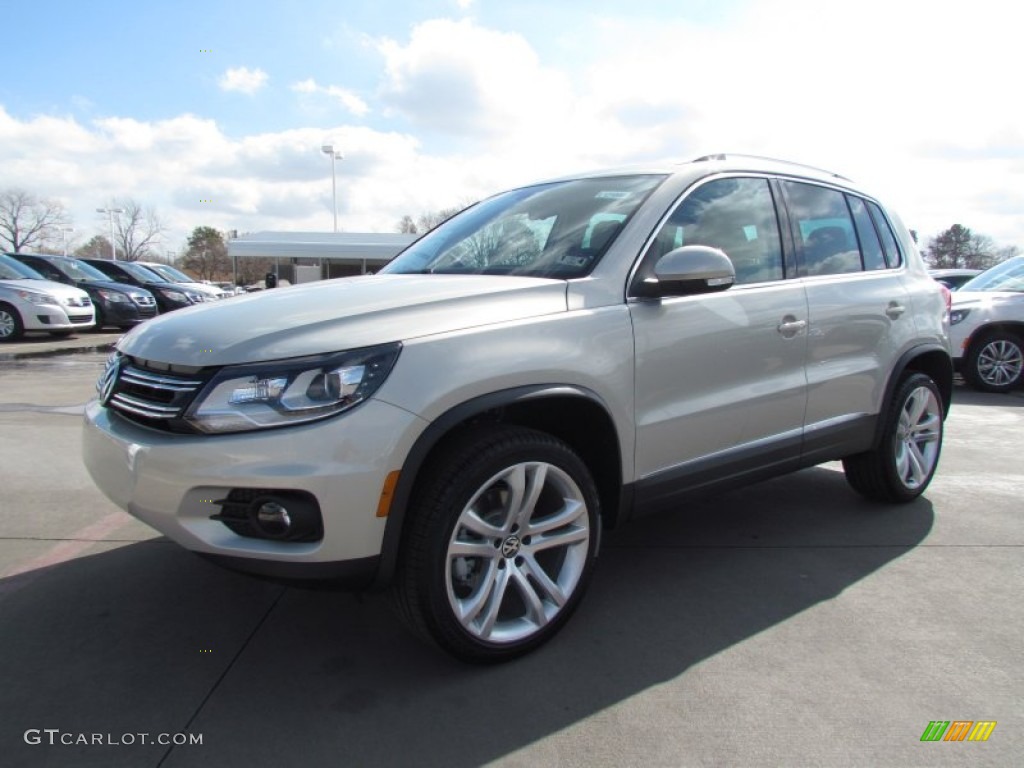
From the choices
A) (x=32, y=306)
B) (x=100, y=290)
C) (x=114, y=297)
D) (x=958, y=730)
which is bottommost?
(x=958, y=730)

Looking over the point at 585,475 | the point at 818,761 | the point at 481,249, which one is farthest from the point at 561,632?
the point at 481,249

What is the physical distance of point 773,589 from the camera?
10.5ft

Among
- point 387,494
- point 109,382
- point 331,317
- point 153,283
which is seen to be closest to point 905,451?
point 387,494

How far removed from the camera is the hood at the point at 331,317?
229cm

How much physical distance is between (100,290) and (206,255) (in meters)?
79.0

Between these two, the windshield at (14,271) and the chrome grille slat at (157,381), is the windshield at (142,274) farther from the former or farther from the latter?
the chrome grille slat at (157,381)

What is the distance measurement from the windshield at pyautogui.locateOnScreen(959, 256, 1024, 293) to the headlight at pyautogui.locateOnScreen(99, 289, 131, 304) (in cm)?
1525

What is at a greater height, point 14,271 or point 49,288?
point 14,271

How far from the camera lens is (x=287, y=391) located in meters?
2.20

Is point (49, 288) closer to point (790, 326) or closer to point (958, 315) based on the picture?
point (790, 326)

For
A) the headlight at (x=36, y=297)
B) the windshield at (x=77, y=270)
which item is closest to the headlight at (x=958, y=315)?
the headlight at (x=36, y=297)

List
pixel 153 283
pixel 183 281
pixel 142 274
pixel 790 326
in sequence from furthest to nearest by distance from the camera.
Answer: pixel 183 281
pixel 142 274
pixel 153 283
pixel 790 326

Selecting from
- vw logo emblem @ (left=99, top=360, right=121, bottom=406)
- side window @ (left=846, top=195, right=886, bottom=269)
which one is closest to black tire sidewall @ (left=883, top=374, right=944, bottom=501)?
side window @ (left=846, top=195, right=886, bottom=269)

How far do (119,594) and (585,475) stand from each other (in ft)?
6.59
